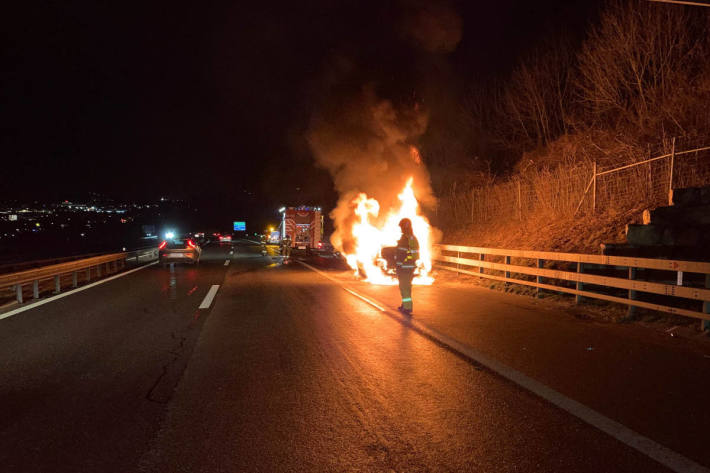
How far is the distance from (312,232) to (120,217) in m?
182

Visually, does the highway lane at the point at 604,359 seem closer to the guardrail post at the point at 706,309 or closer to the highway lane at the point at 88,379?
the guardrail post at the point at 706,309

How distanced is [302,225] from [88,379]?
2699 cm

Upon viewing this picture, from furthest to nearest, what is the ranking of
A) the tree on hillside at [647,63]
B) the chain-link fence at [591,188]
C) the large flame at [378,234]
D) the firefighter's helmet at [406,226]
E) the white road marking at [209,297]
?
the large flame at [378,234]
the tree on hillside at [647,63]
the chain-link fence at [591,188]
the white road marking at [209,297]
the firefighter's helmet at [406,226]

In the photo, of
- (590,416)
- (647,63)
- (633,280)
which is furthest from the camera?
(647,63)

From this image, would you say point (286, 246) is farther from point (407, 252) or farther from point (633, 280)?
point (633, 280)

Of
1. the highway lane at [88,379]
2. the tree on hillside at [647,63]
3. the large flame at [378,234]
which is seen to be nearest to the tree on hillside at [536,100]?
the tree on hillside at [647,63]

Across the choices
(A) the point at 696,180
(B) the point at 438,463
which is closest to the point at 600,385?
(B) the point at 438,463

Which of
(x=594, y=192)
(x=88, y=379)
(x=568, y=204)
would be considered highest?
(x=594, y=192)

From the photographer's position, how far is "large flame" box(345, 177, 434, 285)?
18.7 meters

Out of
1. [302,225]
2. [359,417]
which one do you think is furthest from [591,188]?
[302,225]

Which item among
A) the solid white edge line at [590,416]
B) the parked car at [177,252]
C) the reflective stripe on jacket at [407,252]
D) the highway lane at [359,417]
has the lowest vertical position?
the highway lane at [359,417]

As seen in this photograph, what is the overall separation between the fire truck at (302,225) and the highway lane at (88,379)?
2105cm

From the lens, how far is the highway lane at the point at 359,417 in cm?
355

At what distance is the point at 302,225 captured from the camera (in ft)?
106
